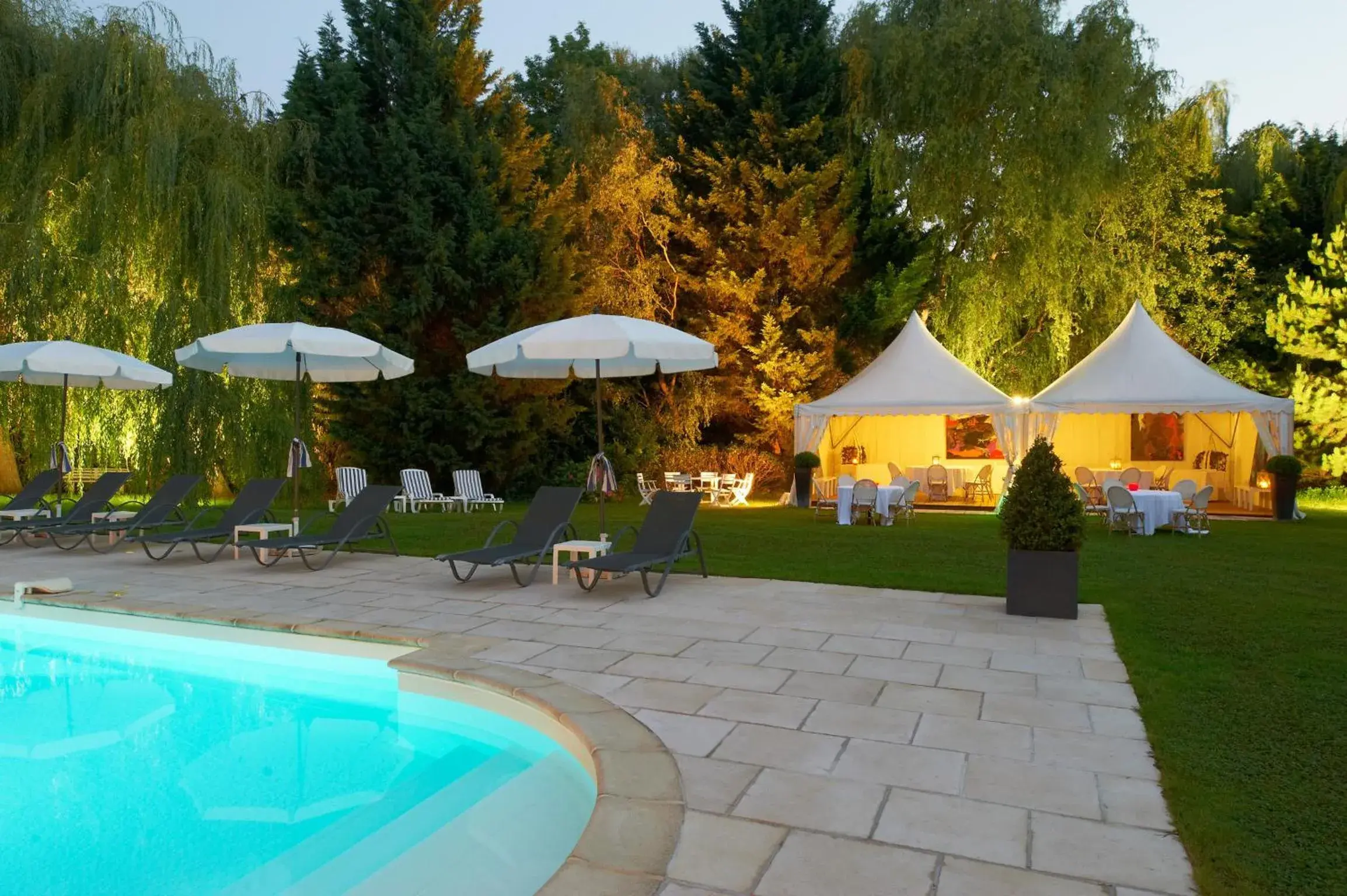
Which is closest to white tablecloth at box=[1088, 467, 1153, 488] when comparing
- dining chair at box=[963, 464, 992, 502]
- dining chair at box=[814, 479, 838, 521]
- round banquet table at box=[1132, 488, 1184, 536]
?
dining chair at box=[963, 464, 992, 502]

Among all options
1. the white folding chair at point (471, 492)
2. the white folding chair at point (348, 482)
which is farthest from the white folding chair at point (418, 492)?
the white folding chair at point (348, 482)

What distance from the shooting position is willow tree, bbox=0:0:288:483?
12219 mm

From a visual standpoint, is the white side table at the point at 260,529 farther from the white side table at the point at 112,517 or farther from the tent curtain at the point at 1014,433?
the tent curtain at the point at 1014,433

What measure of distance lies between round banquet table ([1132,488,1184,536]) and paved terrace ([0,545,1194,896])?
6.45m

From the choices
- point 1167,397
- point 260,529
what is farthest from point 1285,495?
point 260,529

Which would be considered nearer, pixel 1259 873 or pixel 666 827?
pixel 1259 873

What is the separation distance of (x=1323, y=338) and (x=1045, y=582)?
14875 millimetres

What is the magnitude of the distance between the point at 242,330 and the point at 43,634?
3.52 metres

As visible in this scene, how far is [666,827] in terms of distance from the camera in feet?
9.45

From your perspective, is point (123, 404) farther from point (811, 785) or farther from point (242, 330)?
point (811, 785)

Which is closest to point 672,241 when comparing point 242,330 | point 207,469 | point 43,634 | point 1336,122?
point 207,469

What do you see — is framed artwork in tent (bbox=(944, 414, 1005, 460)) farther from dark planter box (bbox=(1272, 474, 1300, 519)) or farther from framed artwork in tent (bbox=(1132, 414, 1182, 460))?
dark planter box (bbox=(1272, 474, 1300, 519))

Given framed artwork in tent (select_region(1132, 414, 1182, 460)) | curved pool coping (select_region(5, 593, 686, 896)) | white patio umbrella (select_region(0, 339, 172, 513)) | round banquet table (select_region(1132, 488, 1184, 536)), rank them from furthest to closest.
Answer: framed artwork in tent (select_region(1132, 414, 1182, 460)) → round banquet table (select_region(1132, 488, 1184, 536)) → white patio umbrella (select_region(0, 339, 172, 513)) → curved pool coping (select_region(5, 593, 686, 896))

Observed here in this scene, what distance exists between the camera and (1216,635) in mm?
5906
